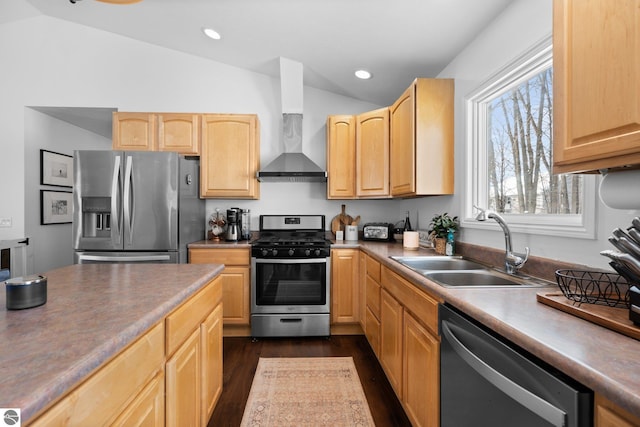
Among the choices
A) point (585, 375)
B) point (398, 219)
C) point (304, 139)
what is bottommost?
point (585, 375)

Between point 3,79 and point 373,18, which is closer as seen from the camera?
point 373,18

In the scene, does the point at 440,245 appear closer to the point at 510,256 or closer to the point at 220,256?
the point at 510,256

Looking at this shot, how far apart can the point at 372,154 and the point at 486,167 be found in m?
1.12

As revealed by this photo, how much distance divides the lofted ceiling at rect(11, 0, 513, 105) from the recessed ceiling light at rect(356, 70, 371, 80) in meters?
0.06

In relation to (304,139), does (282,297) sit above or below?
below

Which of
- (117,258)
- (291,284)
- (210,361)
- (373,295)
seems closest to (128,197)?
(117,258)

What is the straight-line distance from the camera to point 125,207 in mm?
2639

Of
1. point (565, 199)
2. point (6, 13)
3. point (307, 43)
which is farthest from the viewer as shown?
point (6, 13)

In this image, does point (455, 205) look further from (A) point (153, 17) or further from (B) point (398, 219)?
(A) point (153, 17)

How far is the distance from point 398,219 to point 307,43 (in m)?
2.16

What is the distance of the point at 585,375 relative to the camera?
606 mm

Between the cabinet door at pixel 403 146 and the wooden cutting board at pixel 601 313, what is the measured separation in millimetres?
1429

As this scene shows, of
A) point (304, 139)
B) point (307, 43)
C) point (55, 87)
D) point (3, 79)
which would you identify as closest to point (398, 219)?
point (304, 139)

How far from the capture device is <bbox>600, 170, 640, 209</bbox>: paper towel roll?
85 centimetres
